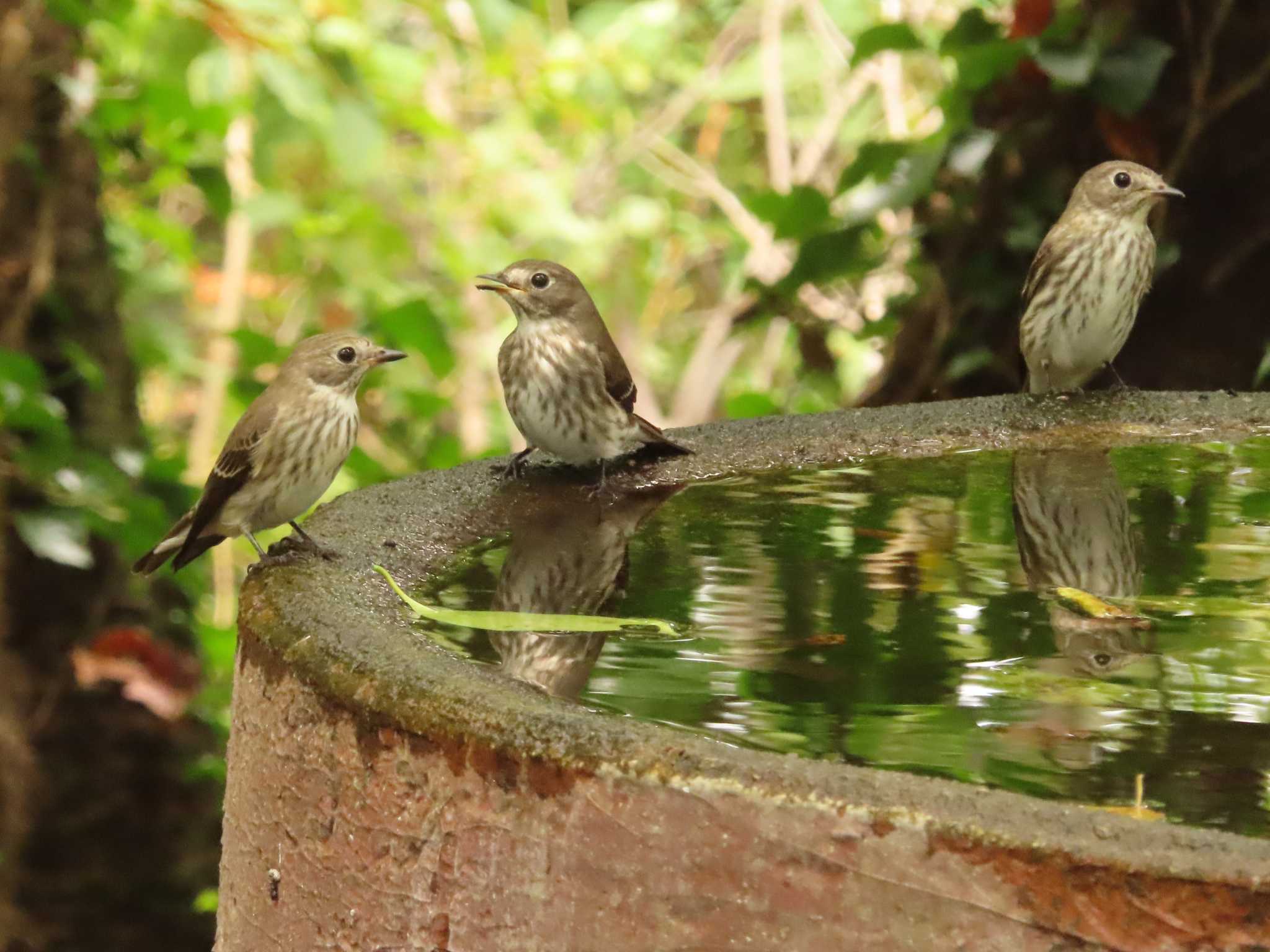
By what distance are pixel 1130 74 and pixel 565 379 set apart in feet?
8.01

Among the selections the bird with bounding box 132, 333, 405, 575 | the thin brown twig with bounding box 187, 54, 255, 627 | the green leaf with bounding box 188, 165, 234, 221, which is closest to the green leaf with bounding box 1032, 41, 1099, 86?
the green leaf with bounding box 188, 165, 234, 221

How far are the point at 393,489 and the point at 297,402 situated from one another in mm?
238

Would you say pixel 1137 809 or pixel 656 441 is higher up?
pixel 656 441

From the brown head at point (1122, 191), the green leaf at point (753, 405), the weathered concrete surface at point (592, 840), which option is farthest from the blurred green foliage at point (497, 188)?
the weathered concrete surface at point (592, 840)

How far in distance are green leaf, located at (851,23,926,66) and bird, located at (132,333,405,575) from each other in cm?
243

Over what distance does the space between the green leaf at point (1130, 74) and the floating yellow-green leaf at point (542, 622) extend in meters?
3.29

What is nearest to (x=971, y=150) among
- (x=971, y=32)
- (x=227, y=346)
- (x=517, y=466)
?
(x=971, y=32)

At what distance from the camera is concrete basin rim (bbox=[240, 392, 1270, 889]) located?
4.41 ft

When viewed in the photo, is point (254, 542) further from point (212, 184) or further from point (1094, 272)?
point (212, 184)

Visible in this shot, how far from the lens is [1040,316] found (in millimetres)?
4180

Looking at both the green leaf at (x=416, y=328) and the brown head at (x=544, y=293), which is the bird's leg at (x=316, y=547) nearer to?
the brown head at (x=544, y=293)

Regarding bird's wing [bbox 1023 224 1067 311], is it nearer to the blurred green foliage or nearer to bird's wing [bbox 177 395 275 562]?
the blurred green foliage

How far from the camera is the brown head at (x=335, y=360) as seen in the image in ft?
10.2

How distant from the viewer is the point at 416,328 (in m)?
4.79
